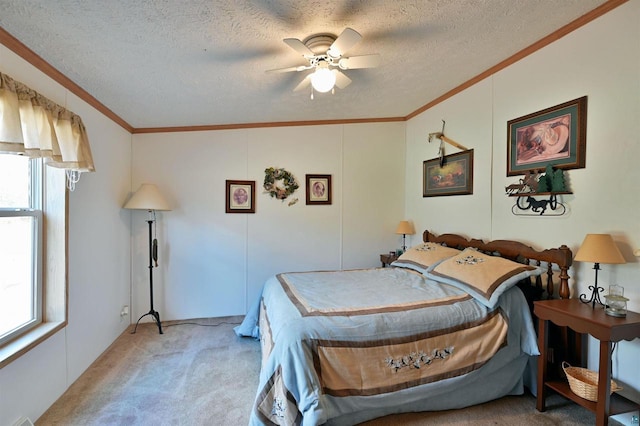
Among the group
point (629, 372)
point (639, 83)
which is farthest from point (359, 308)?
point (639, 83)

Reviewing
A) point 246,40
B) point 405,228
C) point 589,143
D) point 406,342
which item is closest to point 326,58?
point 246,40

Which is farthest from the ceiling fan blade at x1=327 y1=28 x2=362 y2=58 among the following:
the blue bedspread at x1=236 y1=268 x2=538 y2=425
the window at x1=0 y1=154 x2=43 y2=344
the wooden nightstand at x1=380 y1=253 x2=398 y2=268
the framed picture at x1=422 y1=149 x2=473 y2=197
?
the wooden nightstand at x1=380 y1=253 x2=398 y2=268

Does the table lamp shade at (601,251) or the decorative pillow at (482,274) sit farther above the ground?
the table lamp shade at (601,251)

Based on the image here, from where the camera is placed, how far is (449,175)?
3252 millimetres

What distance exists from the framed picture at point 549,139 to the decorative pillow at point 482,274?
778 millimetres

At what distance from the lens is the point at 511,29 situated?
2043 mm

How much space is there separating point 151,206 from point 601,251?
12.2 feet

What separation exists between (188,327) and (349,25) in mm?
3413

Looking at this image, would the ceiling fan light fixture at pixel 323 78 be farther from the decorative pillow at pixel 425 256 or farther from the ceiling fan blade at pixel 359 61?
the decorative pillow at pixel 425 256

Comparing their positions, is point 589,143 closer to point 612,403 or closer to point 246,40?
point 612,403

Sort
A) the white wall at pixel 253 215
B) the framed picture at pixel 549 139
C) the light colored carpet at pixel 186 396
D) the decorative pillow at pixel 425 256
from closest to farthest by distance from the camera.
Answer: the light colored carpet at pixel 186 396 < the framed picture at pixel 549 139 < the decorative pillow at pixel 425 256 < the white wall at pixel 253 215

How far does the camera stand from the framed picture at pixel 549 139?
2.04 meters

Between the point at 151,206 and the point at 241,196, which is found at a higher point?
the point at 241,196

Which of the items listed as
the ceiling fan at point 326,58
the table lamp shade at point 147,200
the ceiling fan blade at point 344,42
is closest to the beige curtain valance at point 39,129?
the table lamp shade at point 147,200
